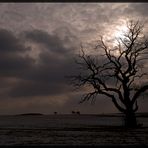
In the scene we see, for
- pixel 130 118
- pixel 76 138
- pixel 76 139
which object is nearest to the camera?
pixel 76 139

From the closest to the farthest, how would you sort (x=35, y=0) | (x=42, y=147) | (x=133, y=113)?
(x=35, y=0) < (x=42, y=147) < (x=133, y=113)

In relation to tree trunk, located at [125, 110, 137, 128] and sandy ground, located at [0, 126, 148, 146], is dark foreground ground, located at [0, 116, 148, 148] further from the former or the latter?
tree trunk, located at [125, 110, 137, 128]

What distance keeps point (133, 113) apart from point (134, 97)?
1465 mm

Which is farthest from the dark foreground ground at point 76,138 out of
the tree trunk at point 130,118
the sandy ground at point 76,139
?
the tree trunk at point 130,118

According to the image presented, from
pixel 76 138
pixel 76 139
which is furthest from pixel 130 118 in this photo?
pixel 76 139

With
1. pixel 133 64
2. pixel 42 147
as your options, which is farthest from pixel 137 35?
pixel 42 147

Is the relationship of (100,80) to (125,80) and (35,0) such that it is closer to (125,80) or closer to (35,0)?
(125,80)

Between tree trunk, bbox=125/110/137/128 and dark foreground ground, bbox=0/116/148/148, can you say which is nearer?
dark foreground ground, bbox=0/116/148/148

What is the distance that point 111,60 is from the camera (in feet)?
130

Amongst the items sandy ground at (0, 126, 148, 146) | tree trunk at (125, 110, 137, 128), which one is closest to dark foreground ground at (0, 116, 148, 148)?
sandy ground at (0, 126, 148, 146)

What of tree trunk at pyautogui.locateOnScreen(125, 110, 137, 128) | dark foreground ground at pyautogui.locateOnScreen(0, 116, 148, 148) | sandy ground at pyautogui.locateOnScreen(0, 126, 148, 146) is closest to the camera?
dark foreground ground at pyautogui.locateOnScreen(0, 116, 148, 148)

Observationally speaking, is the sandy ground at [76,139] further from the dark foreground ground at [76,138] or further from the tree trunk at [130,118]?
the tree trunk at [130,118]

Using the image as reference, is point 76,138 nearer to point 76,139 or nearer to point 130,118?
point 76,139

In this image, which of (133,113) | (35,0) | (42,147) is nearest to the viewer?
(35,0)
